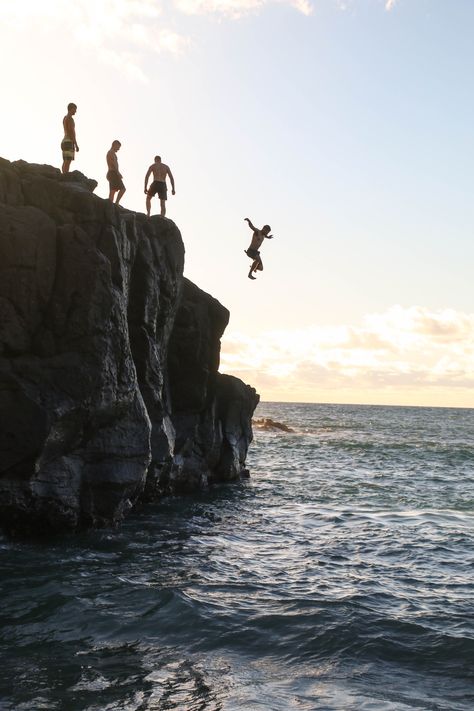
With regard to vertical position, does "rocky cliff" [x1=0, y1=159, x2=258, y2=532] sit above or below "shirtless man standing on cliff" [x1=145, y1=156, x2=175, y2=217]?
below

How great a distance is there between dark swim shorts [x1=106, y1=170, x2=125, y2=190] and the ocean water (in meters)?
12.5

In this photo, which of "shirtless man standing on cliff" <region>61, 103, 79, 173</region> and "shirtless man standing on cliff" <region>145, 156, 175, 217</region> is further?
"shirtless man standing on cliff" <region>145, 156, 175, 217</region>

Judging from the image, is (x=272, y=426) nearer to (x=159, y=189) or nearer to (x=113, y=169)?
(x=159, y=189)

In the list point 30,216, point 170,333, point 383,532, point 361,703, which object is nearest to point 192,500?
point 170,333

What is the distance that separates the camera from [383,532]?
2245 cm

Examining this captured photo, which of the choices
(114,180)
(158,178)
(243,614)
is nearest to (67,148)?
(114,180)

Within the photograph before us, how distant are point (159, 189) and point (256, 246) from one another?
4564 millimetres

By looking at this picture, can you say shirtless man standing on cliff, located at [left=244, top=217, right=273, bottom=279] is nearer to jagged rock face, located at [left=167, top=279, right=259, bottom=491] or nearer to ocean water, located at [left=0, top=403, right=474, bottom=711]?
jagged rock face, located at [left=167, top=279, right=259, bottom=491]

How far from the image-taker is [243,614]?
13.4 meters

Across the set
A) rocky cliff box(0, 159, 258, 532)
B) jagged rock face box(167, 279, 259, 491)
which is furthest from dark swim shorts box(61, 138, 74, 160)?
jagged rock face box(167, 279, 259, 491)

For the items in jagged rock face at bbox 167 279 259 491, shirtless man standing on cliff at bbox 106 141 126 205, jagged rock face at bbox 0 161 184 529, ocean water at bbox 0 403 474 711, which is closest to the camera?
ocean water at bbox 0 403 474 711

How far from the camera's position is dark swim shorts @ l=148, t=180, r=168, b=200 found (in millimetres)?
25859

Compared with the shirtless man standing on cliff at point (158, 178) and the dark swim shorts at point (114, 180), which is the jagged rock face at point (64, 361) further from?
the shirtless man standing on cliff at point (158, 178)

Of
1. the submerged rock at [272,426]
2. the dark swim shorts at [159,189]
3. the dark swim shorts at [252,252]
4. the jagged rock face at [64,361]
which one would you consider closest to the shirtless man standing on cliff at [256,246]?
the dark swim shorts at [252,252]
